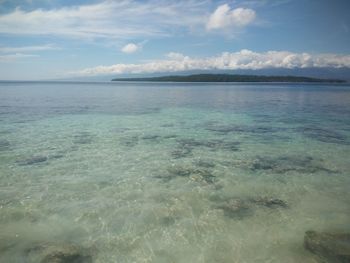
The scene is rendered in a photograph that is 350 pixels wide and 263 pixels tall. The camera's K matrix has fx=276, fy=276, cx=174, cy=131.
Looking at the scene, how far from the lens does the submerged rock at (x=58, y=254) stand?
6.46 meters

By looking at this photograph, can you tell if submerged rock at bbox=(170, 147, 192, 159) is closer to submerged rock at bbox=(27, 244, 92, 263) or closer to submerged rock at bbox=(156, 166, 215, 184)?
submerged rock at bbox=(156, 166, 215, 184)

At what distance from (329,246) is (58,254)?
6.58 m

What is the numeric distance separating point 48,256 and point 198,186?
6.11m

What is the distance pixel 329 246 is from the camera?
6793mm

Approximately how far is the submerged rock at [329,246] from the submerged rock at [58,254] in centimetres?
559

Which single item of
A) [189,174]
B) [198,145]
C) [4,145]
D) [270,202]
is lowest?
[270,202]

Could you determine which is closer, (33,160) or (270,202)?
(270,202)

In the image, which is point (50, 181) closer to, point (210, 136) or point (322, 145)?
point (210, 136)

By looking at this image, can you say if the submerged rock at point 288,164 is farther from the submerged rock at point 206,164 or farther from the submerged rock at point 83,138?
the submerged rock at point 83,138

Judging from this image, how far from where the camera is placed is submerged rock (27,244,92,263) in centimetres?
646

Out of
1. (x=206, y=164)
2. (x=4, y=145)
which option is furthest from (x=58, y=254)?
(x=4, y=145)

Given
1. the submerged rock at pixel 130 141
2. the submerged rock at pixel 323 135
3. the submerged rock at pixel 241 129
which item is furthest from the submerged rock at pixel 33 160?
the submerged rock at pixel 323 135

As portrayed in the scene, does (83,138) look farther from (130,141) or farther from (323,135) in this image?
(323,135)

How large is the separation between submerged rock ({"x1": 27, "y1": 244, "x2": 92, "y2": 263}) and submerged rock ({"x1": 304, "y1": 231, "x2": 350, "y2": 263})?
5.59m
